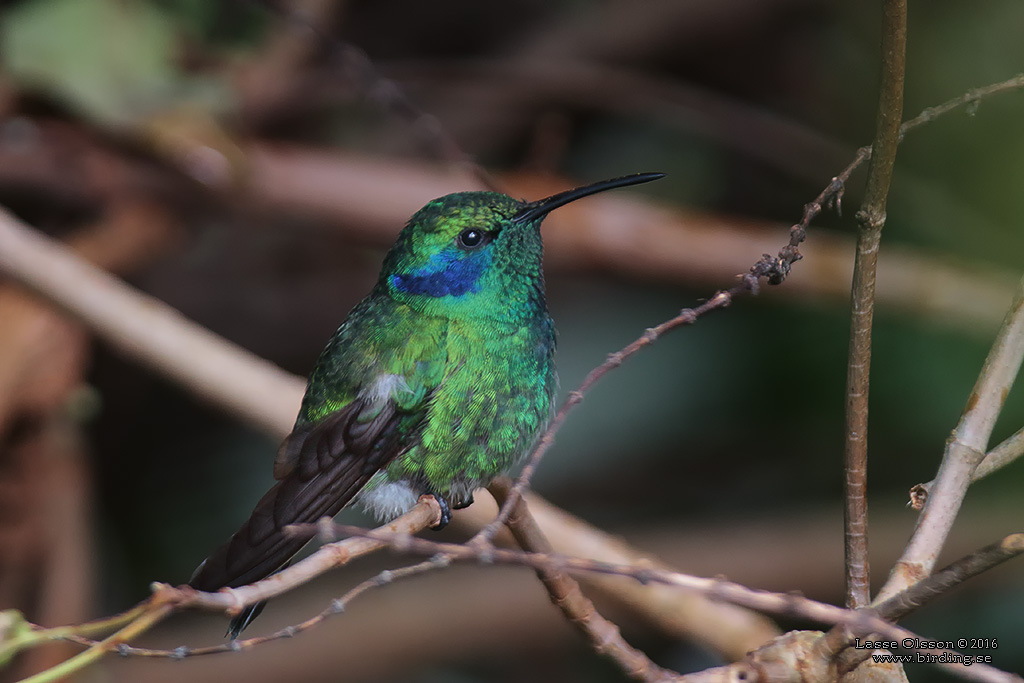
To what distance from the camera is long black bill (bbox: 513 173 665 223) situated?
4.94 ft

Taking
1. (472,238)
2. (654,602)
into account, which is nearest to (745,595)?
(472,238)

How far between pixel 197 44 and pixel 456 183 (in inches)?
39.3

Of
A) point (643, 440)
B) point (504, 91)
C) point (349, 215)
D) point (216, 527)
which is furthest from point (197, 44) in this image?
point (643, 440)

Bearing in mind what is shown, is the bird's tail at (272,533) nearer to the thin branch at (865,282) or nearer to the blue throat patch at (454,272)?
the blue throat patch at (454,272)

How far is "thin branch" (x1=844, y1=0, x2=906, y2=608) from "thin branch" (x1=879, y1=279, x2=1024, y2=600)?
6 cm

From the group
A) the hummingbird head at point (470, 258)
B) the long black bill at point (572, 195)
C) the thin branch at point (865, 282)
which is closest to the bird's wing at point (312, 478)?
the hummingbird head at point (470, 258)

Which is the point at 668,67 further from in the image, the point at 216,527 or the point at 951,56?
the point at 216,527

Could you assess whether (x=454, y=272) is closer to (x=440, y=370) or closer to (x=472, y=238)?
(x=472, y=238)

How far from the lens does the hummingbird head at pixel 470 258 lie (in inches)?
74.9

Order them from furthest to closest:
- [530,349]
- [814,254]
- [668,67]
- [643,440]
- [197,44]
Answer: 1. [668,67]
2. [643,440]
3. [197,44]
4. [814,254]
5. [530,349]

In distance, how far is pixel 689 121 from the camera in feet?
11.6

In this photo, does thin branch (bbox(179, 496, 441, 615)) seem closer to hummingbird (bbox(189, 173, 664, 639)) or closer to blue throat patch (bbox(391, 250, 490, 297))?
hummingbird (bbox(189, 173, 664, 639))

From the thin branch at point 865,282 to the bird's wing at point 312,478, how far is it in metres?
0.81

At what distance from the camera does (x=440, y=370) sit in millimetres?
1858
